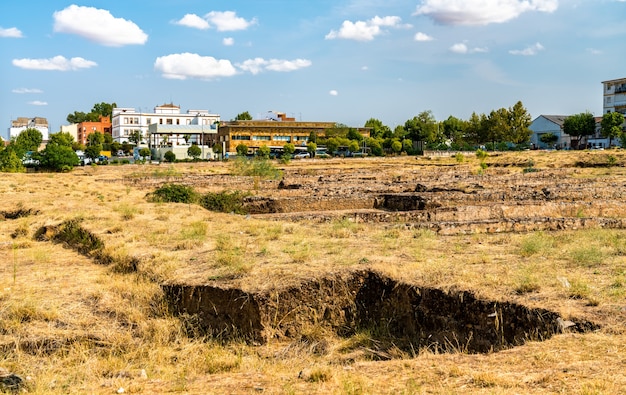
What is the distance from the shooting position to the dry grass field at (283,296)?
545cm

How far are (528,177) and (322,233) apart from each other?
2210 cm

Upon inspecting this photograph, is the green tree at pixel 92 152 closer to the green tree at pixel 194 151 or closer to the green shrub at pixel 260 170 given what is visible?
the green tree at pixel 194 151

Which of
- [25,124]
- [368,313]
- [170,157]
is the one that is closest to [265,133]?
[170,157]

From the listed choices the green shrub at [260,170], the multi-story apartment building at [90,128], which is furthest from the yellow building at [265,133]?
the green shrub at [260,170]

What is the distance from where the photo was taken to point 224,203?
69.1 ft

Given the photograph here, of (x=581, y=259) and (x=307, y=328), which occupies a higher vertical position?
(x=581, y=259)

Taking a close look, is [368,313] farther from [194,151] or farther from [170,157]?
[194,151]

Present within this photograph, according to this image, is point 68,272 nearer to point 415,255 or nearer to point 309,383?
point 415,255

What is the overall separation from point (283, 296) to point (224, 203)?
13.2 m

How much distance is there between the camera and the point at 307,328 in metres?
8.16

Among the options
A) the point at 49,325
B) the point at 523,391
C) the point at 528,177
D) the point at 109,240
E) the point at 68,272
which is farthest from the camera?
the point at 528,177

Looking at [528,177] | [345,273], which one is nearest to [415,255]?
[345,273]

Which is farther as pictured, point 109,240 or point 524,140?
point 524,140

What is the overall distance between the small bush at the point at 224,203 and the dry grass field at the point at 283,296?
4.32 m
